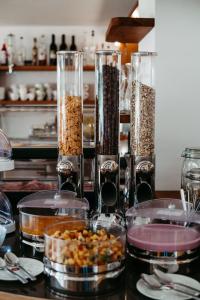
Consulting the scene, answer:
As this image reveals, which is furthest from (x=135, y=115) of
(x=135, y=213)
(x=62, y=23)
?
(x=62, y=23)

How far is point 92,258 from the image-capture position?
3.01 feet

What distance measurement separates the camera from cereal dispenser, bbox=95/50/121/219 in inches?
53.5

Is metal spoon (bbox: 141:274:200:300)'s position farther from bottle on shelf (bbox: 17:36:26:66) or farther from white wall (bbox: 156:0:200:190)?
bottle on shelf (bbox: 17:36:26:66)

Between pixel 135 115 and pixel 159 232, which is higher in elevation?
pixel 135 115

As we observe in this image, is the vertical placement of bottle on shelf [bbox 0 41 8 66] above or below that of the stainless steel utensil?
above

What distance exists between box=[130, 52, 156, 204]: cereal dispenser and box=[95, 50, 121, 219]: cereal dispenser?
0.06m

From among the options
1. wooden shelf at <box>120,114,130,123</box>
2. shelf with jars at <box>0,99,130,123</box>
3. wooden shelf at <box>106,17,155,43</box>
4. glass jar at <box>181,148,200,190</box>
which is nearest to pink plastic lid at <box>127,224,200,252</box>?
glass jar at <box>181,148,200,190</box>

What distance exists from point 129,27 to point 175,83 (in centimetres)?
34

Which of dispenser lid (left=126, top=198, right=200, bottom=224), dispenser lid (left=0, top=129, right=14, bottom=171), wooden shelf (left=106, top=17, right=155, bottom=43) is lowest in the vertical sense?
dispenser lid (left=126, top=198, right=200, bottom=224)

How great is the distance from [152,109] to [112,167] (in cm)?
23

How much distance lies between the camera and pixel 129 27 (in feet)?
6.84

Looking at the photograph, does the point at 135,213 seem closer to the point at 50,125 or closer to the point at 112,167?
the point at 112,167

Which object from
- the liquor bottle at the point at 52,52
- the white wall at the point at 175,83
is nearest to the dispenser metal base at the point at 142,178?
the white wall at the point at 175,83

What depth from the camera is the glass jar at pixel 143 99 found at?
1403 mm
